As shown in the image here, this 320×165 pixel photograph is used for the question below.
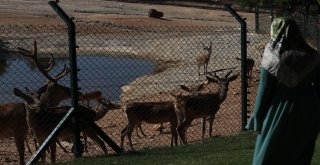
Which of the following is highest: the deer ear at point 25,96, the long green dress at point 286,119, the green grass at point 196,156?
the long green dress at point 286,119

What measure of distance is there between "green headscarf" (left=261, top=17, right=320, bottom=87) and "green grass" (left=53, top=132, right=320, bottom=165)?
8.51ft

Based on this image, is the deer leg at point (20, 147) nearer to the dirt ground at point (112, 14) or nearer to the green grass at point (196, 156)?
the green grass at point (196, 156)

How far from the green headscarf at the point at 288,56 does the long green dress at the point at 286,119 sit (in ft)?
0.23

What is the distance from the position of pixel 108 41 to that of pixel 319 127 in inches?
1312

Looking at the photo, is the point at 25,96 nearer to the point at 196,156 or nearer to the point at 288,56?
the point at 196,156

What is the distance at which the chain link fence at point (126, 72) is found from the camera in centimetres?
1369

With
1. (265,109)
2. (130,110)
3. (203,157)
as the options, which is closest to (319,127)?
(265,109)

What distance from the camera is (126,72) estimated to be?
27.5 meters

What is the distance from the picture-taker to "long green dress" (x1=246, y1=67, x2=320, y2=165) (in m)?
6.09

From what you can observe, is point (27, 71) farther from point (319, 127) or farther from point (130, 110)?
point (319, 127)

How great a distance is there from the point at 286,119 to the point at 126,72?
21.5 metres

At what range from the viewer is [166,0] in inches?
3093

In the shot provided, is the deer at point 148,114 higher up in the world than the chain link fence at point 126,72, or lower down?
higher up

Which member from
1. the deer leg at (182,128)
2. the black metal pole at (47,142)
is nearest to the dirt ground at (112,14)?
the deer leg at (182,128)
